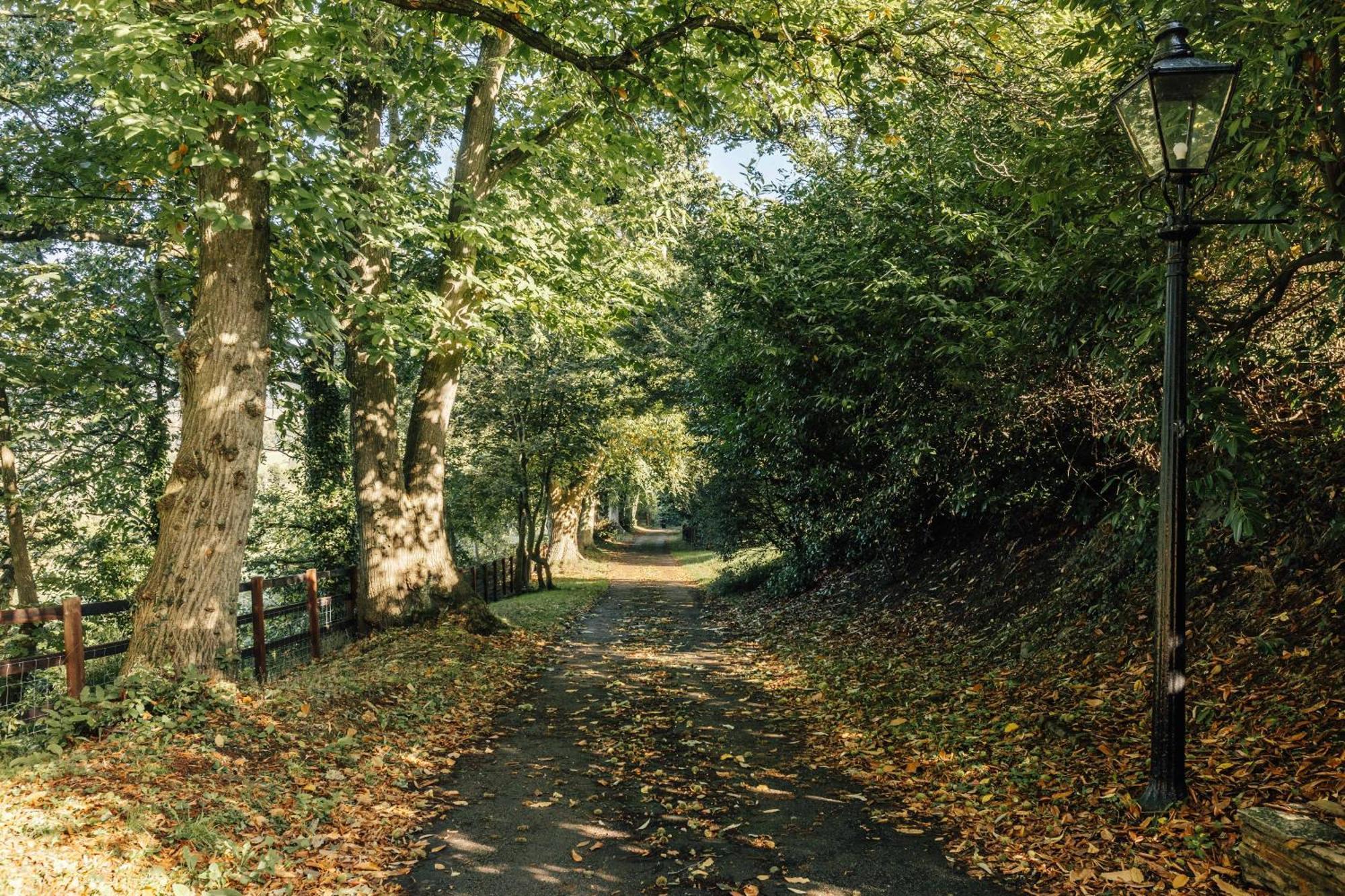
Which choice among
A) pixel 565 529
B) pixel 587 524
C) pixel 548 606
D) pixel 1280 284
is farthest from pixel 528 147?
pixel 587 524

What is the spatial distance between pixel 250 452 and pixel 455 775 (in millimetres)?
3217

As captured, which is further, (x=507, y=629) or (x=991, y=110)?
(x=507, y=629)

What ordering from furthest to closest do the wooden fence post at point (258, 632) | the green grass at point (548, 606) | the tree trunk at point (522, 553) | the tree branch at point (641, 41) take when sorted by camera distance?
the tree trunk at point (522, 553)
the green grass at point (548, 606)
the wooden fence post at point (258, 632)
the tree branch at point (641, 41)

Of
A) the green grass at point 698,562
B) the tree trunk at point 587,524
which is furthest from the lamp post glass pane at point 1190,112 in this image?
the tree trunk at point 587,524

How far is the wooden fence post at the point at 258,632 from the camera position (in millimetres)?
9016

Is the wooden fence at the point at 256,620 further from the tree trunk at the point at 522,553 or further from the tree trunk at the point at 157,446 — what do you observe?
the tree trunk at the point at 522,553

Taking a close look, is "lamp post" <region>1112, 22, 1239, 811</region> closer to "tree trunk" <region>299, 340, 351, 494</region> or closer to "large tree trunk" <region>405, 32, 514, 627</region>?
"large tree trunk" <region>405, 32, 514, 627</region>

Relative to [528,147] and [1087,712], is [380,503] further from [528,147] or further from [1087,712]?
[1087,712]

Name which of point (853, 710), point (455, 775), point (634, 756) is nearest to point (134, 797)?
point (455, 775)

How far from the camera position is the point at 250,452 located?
22.3 ft

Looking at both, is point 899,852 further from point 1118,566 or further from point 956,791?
point 1118,566

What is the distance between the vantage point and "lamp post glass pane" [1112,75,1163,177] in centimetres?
445

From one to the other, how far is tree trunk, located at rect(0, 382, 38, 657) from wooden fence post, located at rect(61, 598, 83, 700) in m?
7.53

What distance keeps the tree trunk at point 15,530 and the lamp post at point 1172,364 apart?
1415 cm
